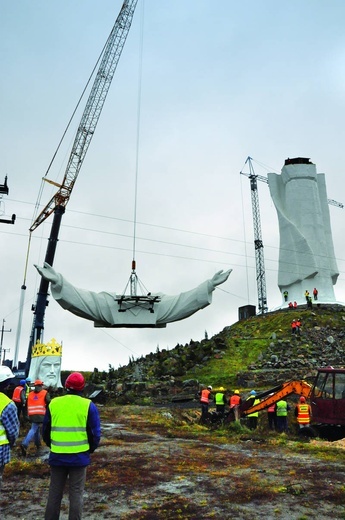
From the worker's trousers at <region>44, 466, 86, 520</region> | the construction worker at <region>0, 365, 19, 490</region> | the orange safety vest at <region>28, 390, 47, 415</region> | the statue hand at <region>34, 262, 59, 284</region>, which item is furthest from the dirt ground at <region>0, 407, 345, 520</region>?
the statue hand at <region>34, 262, 59, 284</region>

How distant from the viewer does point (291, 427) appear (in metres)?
18.3

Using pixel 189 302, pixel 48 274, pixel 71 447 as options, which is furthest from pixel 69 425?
pixel 189 302

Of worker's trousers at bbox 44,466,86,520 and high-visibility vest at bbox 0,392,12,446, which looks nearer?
worker's trousers at bbox 44,466,86,520

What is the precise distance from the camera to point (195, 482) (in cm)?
777

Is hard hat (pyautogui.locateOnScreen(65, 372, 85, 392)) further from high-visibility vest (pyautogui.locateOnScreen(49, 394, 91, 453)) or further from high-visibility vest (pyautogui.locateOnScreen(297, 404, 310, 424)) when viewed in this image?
high-visibility vest (pyautogui.locateOnScreen(297, 404, 310, 424))

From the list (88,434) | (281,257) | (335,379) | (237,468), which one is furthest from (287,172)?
(88,434)

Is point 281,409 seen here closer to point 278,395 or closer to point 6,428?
point 278,395

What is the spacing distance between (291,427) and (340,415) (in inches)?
131

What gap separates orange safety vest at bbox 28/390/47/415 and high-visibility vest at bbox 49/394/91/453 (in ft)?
19.2

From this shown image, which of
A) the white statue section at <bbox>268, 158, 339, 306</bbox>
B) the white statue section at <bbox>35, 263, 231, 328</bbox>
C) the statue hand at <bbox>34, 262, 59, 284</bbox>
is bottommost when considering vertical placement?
the white statue section at <bbox>35, 263, 231, 328</bbox>

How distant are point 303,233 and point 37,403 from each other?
38.3 metres

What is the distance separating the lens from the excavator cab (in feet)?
50.8

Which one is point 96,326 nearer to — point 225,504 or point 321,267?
point 225,504

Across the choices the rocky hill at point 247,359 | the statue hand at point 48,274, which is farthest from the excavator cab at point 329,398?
the statue hand at point 48,274
